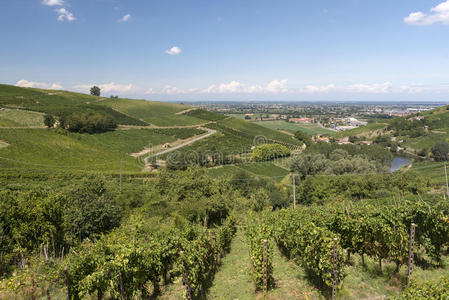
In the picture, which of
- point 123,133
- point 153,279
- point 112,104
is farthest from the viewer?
point 112,104

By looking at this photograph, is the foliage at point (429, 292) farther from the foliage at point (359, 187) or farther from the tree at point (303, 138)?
the tree at point (303, 138)

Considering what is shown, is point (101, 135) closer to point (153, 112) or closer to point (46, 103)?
point (46, 103)

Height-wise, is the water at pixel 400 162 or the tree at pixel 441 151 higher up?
the tree at pixel 441 151

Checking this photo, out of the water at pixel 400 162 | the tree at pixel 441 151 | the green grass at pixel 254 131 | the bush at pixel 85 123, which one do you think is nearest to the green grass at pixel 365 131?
the green grass at pixel 254 131

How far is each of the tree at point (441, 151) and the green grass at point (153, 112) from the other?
318 feet

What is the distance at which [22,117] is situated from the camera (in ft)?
257

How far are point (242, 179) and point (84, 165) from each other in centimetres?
3662

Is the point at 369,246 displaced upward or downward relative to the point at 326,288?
upward

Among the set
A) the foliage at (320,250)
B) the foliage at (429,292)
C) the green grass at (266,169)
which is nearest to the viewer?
the foliage at (429,292)

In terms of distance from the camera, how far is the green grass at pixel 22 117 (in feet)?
243

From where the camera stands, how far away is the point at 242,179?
1914 inches

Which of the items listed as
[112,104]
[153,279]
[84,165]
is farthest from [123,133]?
[153,279]

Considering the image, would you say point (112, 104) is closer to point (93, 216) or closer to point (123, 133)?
point (123, 133)

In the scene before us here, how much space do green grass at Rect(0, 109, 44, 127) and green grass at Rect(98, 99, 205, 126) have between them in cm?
4065
